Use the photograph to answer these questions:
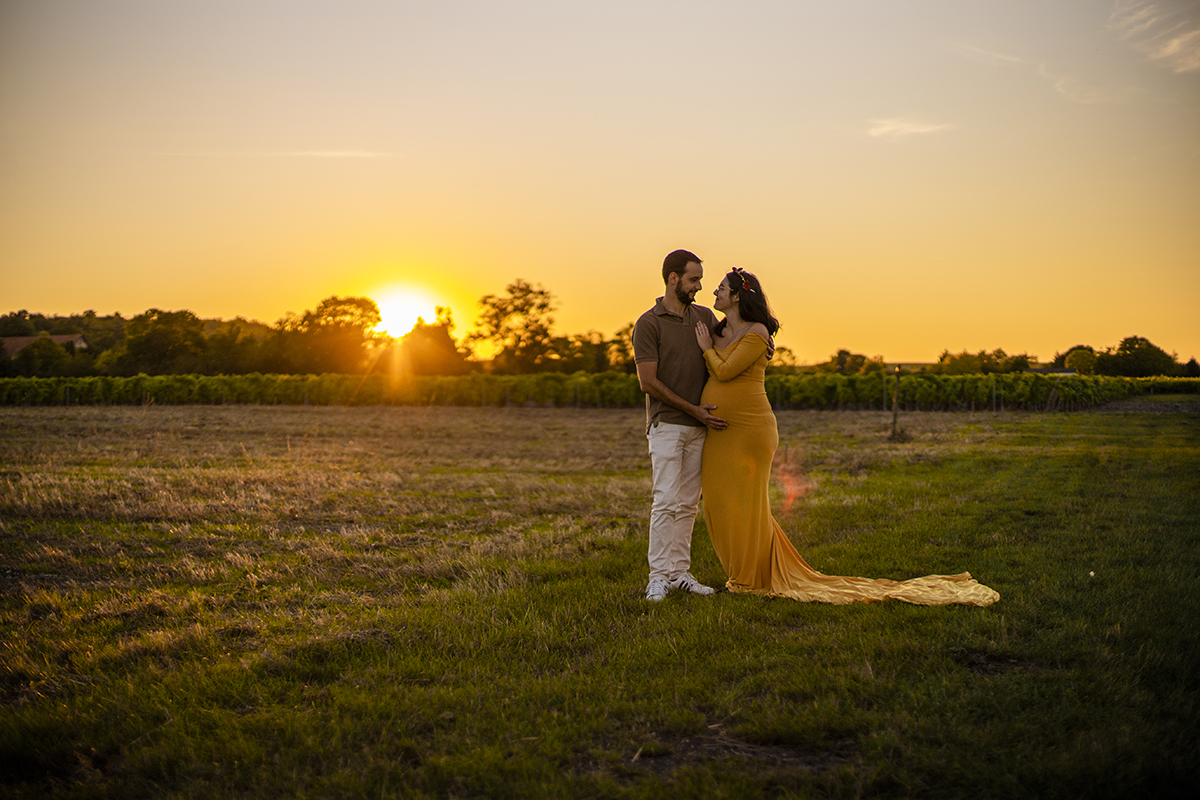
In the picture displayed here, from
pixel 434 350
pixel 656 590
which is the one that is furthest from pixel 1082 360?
pixel 656 590

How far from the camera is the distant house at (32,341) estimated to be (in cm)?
5512

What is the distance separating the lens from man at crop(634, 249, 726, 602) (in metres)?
5.66

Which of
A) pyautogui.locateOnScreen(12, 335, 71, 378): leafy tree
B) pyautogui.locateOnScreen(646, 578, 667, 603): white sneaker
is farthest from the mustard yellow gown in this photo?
pyautogui.locateOnScreen(12, 335, 71, 378): leafy tree

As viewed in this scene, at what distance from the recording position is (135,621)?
5.11 meters

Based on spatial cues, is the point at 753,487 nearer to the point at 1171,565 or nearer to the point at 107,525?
the point at 1171,565

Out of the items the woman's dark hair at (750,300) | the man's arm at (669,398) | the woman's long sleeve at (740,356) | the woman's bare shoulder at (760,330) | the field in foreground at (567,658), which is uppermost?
the woman's dark hair at (750,300)

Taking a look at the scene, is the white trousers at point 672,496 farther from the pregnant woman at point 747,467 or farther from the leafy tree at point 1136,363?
the leafy tree at point 1136,363

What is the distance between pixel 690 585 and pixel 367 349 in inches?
3159

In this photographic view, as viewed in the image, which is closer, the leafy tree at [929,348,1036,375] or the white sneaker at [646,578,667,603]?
the white sneaker at [646,578,667,603]

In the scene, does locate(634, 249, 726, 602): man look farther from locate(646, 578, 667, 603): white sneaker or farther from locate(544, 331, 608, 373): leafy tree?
locate(544, 331, 608, 373): leafy tree

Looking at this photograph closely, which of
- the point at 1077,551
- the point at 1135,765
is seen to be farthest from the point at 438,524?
the point at 1135,765

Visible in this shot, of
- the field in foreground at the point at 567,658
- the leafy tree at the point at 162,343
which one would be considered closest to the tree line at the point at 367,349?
the leafy tree at the point at 162,343

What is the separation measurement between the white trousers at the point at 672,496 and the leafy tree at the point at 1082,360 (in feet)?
299

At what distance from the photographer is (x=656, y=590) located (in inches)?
218
